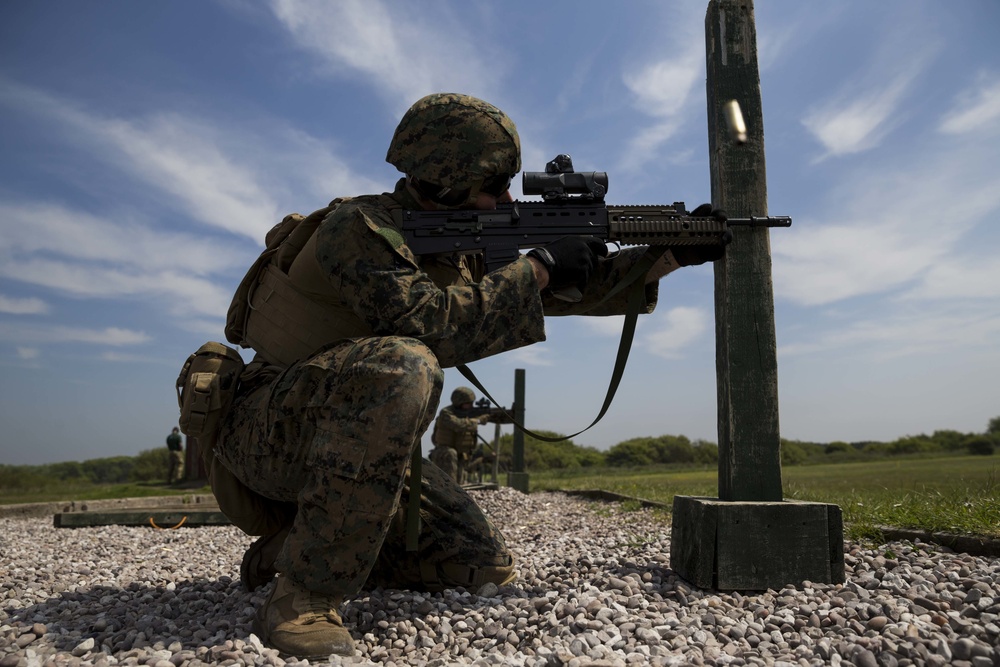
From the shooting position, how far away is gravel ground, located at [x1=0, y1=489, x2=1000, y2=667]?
2.20m

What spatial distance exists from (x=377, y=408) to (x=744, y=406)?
5.64ft

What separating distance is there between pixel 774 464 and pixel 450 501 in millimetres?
1555

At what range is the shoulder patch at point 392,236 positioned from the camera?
280 centimetres

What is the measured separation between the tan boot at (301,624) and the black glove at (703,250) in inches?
83.7

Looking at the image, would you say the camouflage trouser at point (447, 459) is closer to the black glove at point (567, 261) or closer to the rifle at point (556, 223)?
the rifle at point (556, 223)

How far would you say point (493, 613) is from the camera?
106 inches

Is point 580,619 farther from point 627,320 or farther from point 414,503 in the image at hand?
point 627,320

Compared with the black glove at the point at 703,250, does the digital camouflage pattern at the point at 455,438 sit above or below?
below

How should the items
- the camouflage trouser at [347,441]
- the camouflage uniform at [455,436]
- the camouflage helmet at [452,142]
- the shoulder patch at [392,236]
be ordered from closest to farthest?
1. the camouflage trouser at [347,441]
2. the shoulder patch at [392,236]
3. the camouflage helmet at [452,142]
4. the camouflage uniform at [455,436]

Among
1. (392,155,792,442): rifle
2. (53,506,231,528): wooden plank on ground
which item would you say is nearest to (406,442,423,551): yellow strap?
(392,155,792,442): rifle

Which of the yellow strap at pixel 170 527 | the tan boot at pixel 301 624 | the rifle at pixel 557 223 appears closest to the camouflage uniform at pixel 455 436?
the yellow strap at pixel 170 527

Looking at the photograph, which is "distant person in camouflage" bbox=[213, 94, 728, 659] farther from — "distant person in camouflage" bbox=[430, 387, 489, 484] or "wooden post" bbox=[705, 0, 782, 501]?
"distant person in camouflage" bbox=[430, 387, 489, 484]

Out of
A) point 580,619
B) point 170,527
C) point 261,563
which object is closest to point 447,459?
point 170,527

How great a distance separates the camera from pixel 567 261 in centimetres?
294
